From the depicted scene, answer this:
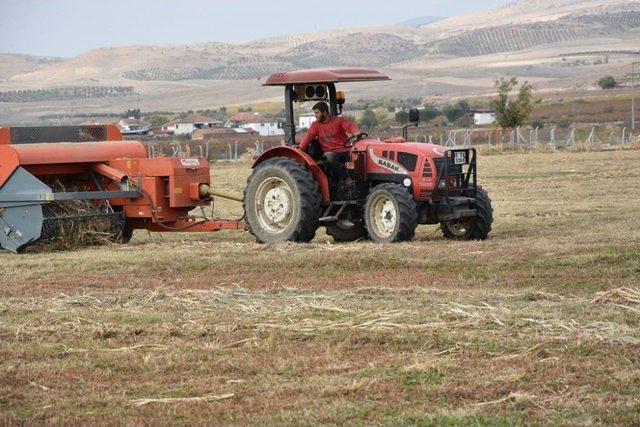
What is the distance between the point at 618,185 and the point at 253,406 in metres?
20.7

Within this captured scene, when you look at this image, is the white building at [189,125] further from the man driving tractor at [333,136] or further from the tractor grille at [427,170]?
the tractor grille at [427,170]

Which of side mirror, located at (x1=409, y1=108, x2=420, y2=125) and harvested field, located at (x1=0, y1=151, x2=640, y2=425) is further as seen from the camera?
side mirror, located at (x1=409, y1=108, x2=420, y2=125)

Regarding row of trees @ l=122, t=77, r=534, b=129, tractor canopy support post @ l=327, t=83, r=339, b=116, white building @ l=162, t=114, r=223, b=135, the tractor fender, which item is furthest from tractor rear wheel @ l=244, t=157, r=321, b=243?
white building @ l=162, t=114, r=223, b=135

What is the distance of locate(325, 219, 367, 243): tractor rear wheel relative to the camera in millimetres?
18234

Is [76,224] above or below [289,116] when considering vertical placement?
below

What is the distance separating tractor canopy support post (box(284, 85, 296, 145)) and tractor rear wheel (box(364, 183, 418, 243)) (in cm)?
170

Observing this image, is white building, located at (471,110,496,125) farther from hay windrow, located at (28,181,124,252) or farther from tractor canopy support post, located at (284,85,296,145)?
hay windrow, located at (28,181,124,252)

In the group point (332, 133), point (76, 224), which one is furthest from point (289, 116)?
point (76, 224)

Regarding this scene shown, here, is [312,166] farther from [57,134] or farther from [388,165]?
[57,134]

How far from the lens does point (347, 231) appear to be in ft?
60.5

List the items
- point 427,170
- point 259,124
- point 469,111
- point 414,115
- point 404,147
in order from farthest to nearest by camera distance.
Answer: point 259,124, point 469,111, point 404,147, point 427,170, point 414,115

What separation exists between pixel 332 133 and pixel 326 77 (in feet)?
2.40

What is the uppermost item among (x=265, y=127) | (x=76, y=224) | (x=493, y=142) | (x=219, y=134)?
(x=76, y=224)

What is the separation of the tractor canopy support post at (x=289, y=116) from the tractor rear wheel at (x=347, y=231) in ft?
4.27
